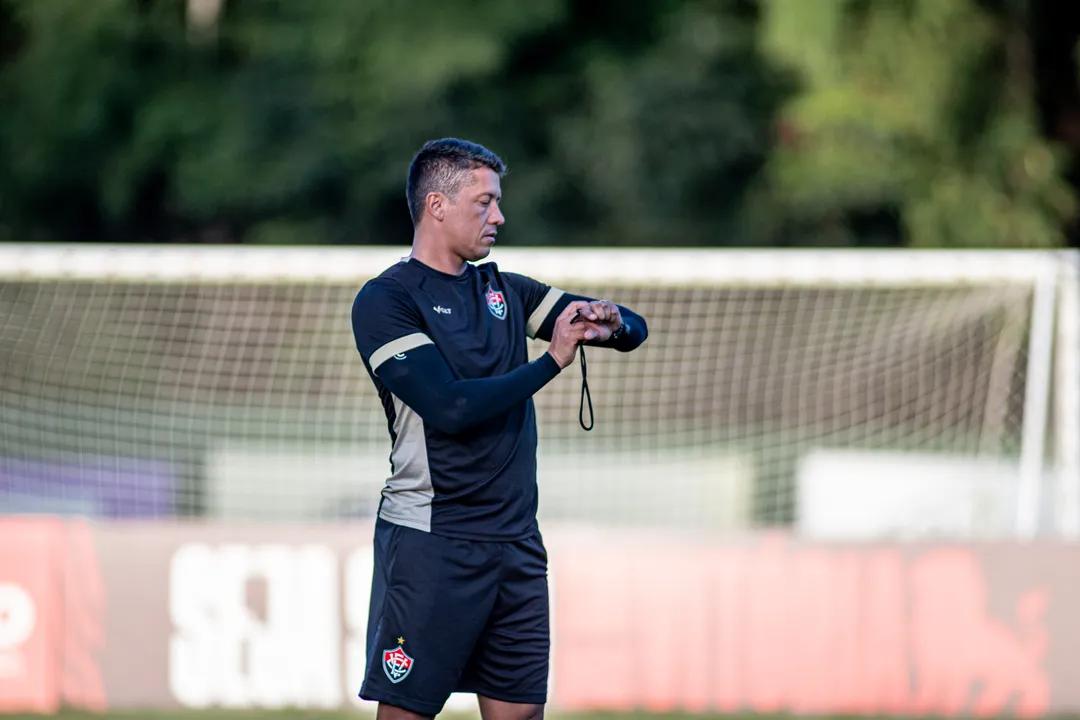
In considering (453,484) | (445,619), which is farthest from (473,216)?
(445,619)

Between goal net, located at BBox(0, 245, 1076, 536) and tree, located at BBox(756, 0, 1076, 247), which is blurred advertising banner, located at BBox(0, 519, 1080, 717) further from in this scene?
tree, located at BBox(756, 0, 1076, 247)

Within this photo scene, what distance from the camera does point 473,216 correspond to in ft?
12.1

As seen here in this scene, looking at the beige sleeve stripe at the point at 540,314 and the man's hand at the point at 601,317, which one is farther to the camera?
the beige sleeve stripe at the point at 540,314

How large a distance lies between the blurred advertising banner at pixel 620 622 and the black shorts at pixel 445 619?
306 centimetres

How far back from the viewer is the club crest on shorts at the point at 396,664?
368cm

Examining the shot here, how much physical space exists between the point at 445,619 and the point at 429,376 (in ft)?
2.09

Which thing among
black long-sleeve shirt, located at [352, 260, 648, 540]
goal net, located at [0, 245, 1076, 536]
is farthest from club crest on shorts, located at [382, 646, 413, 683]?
goal net, located at [0, 245, 1076, 536]

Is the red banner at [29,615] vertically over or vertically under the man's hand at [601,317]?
under

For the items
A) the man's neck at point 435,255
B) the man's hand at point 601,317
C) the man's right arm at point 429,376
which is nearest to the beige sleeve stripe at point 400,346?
the man's right arm at point 429,376

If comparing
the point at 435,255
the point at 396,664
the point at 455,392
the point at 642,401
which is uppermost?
the point at 435,255

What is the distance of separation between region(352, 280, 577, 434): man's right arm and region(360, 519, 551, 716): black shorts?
38 cm

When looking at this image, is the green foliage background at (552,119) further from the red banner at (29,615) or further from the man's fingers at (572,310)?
the man's fingers at (572,310)

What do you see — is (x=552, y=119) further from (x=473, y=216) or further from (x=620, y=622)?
(x=473, y=216)

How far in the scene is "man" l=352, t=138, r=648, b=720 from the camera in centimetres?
363
